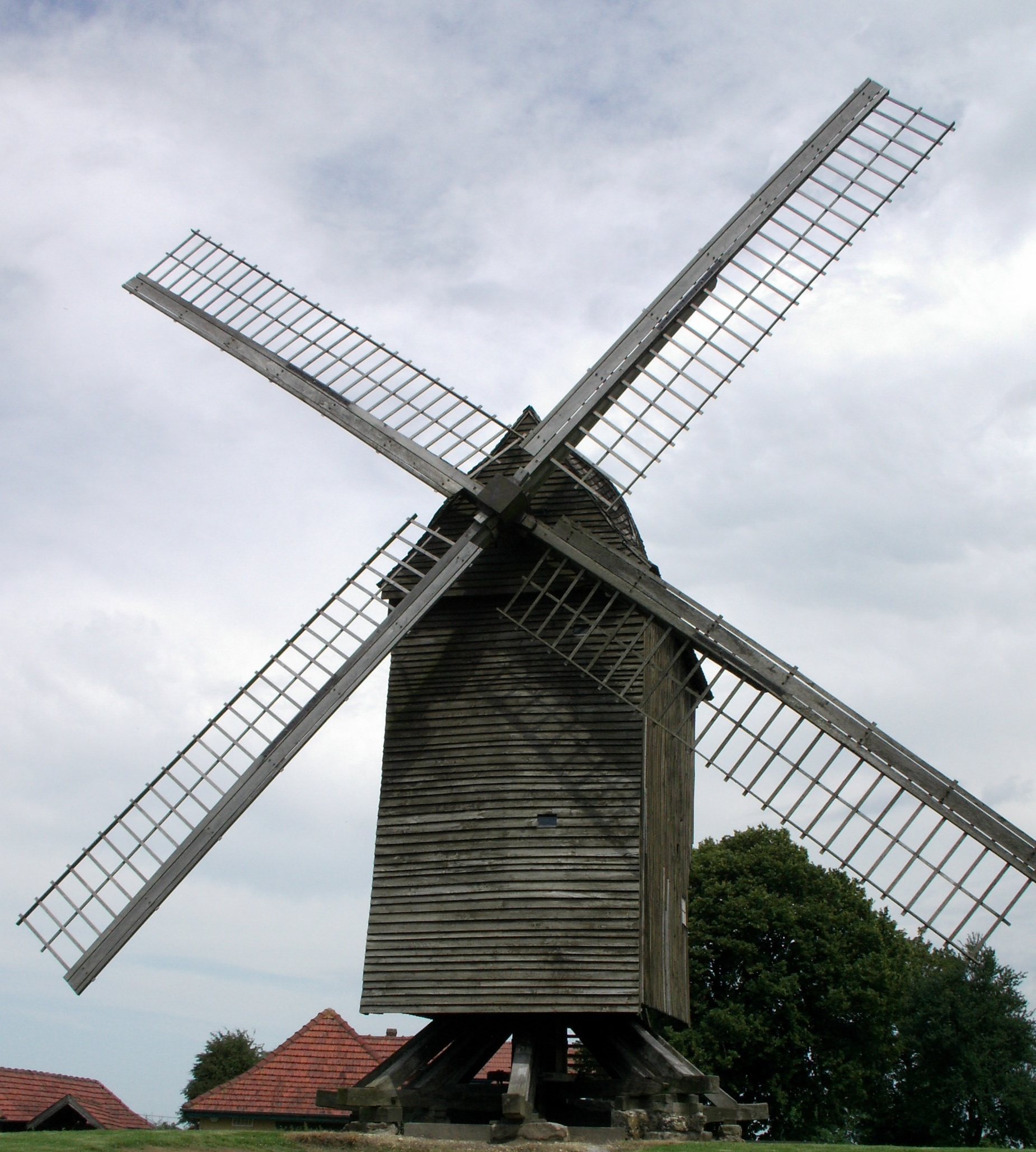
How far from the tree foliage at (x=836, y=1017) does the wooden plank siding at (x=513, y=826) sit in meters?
15.2

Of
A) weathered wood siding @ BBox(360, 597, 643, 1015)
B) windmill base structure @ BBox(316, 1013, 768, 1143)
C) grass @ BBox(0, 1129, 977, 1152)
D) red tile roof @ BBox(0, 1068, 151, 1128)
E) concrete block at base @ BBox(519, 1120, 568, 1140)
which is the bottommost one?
red tile roof @ BBox(0, 1068, 151, 1128)

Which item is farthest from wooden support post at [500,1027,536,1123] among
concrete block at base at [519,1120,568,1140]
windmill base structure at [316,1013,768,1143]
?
concrete block at base at [519,1120,568,1140]

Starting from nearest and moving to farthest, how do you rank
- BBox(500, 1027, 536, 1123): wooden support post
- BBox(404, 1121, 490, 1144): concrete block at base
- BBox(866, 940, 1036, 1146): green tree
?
BBox(500, 1027, 536, 1123): wooden support post
BBox(404, 1121, 490, 1144): concrete block at base
BBox(866, 940, 1036, 1146): green tree

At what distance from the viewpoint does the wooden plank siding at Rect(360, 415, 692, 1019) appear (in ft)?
34.4

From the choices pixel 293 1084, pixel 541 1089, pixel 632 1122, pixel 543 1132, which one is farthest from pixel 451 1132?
pixel 293 1084

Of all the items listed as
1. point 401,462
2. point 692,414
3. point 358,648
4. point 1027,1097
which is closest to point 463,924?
point 358,648

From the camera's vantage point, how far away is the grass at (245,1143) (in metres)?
8.30

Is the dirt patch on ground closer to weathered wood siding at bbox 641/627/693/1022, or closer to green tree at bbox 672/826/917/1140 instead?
weathered wood siding at bbox 641/627/693/1022

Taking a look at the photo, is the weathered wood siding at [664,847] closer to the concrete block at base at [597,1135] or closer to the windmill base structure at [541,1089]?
the windmill base structure at [541,1089]

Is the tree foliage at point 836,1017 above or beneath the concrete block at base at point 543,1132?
above

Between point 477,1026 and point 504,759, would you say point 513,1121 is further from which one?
point 504,759

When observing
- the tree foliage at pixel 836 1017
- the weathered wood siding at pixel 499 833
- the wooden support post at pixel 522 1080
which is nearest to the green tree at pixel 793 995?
the tree foliage at pixel 836 1017

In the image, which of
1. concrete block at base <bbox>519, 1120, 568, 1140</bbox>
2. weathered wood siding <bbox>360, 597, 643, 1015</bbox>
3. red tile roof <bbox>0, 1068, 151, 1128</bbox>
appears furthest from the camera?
red tile roof <bbox>0, 1068, 151, 1128</bbox>

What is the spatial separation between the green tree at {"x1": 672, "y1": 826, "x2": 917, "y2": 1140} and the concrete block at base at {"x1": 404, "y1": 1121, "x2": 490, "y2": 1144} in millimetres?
17058
